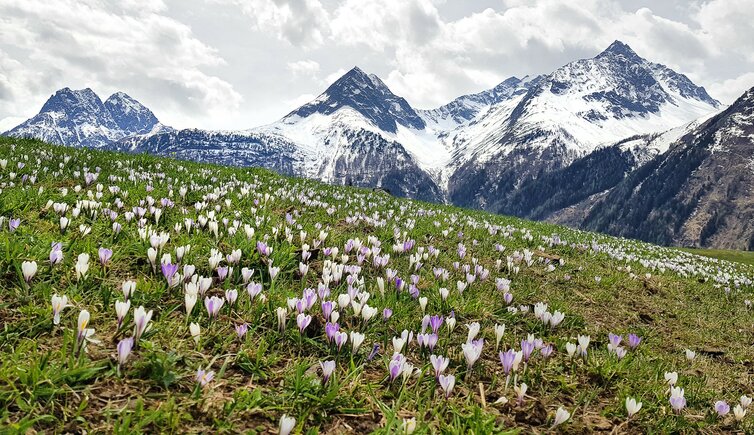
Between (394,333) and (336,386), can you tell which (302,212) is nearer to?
(394,333)

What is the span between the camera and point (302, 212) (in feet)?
31.4

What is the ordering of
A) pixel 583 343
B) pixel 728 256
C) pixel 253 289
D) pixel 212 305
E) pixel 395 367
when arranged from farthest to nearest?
1. pixel 728 256
2. pixel 583 343
3. pixel 253 289
4. pixel 212 305
5. pixel 395 367

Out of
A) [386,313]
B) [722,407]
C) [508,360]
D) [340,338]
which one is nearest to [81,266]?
[340,338]

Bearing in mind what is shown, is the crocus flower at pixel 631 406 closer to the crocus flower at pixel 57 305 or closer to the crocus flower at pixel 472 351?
the crocus flower at pixel 472 351

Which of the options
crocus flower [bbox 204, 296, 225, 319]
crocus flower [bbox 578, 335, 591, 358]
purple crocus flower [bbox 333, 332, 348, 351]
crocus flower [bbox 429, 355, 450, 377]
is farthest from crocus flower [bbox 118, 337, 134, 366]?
crocus flower [bbox 578, 335, 591, 358]

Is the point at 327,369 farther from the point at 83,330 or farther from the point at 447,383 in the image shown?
the point at 83,330

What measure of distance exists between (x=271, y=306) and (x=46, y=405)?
6.18ft

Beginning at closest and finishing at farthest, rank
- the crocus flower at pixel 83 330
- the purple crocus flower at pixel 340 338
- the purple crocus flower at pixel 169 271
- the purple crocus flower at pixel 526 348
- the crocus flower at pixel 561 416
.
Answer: the crocus flower at pixel 83 330
the crocus flower at pixel 561 416
the purple crocus flower at pixel 340 338
the purple crocus flower at pixel 526 348
the purple crocus flower at pixel 169 271

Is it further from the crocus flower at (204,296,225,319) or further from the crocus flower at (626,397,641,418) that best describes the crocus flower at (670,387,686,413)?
the crocus flower at (204,296,225,319)

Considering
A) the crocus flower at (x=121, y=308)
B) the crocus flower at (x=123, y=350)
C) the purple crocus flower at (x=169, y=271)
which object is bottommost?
the crocus flower at (x=123, y=350)

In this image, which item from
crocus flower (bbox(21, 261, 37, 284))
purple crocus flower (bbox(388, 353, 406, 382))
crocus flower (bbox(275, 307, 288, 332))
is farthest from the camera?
crocus flower (bbox(275, 307, 288, 332))

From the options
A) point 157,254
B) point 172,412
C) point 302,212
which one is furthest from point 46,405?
point 302,212

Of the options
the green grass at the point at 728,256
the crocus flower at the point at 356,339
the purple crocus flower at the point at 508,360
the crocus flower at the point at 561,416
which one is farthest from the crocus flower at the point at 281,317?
the green grass at the point at 728,256

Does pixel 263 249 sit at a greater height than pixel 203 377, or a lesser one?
greater
